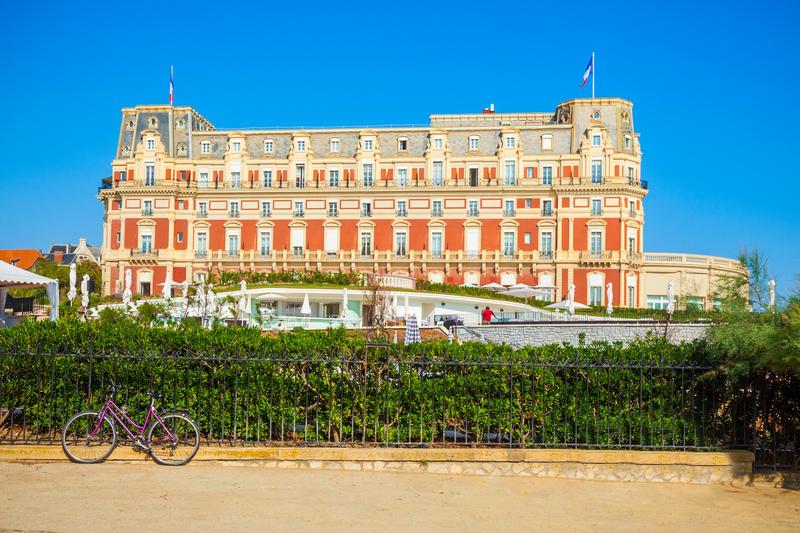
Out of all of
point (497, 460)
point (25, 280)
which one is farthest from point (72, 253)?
point (497, 460)

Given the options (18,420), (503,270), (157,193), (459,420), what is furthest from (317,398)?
(157,193)

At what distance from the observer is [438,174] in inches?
2301

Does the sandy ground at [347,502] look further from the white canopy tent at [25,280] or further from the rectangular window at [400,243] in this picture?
the rectangular window at [400,243]

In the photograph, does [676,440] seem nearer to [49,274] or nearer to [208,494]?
[208,494]

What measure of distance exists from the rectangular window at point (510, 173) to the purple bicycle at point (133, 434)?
160 feet

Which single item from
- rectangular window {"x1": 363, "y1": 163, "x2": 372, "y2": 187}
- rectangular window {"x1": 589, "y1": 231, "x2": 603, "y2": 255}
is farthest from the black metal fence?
rectangular window {"x1": 363, "y1": 163, "x2": 372, "y2": 187}

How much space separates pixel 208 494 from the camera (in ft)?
28.8

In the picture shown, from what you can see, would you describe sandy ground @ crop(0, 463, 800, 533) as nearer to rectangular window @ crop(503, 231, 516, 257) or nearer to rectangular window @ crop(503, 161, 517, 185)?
rectangular window @ crop(503, 231, 516, 257)

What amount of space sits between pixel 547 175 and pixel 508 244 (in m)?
5.38

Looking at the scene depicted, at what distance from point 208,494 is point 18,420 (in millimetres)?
3544

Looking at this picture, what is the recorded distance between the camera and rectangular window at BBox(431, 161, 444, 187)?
191 feet

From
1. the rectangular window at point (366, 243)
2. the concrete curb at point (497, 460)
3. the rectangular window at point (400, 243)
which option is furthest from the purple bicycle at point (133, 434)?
the rectangular window at point (366, 243)

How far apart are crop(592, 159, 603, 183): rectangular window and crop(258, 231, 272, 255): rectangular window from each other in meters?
22.8

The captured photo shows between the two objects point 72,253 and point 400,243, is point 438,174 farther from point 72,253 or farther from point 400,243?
point 72,253
